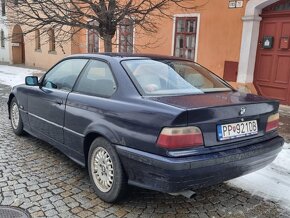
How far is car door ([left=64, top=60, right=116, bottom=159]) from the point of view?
141 inches

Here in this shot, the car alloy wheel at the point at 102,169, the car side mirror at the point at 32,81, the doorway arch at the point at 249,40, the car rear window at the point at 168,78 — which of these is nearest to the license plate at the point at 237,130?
the car rear window at the point at 168,78

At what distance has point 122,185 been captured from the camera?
130 inches

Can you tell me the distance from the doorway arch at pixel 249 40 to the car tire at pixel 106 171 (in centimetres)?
674

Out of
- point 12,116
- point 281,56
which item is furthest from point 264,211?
point 281,56

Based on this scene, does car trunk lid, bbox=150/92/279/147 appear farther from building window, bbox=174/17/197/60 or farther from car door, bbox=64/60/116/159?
building window, bbox=174/17/197/60

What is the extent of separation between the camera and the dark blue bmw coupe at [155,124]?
9.60 ft

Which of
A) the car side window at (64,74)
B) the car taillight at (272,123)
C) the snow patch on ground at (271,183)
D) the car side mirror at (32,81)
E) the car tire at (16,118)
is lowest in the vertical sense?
the snow patch on ground at (271,183)

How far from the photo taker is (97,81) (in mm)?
3875

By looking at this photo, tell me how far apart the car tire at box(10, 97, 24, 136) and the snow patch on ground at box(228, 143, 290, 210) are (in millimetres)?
3375

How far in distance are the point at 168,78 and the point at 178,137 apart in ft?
3.20

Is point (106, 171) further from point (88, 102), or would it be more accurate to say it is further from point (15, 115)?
point (15, 115)

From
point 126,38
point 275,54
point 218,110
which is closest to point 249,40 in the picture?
point 275,54

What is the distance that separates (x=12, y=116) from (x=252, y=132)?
4.11m

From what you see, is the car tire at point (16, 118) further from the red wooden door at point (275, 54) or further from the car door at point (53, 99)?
the red wooden door at point (275, 54)
